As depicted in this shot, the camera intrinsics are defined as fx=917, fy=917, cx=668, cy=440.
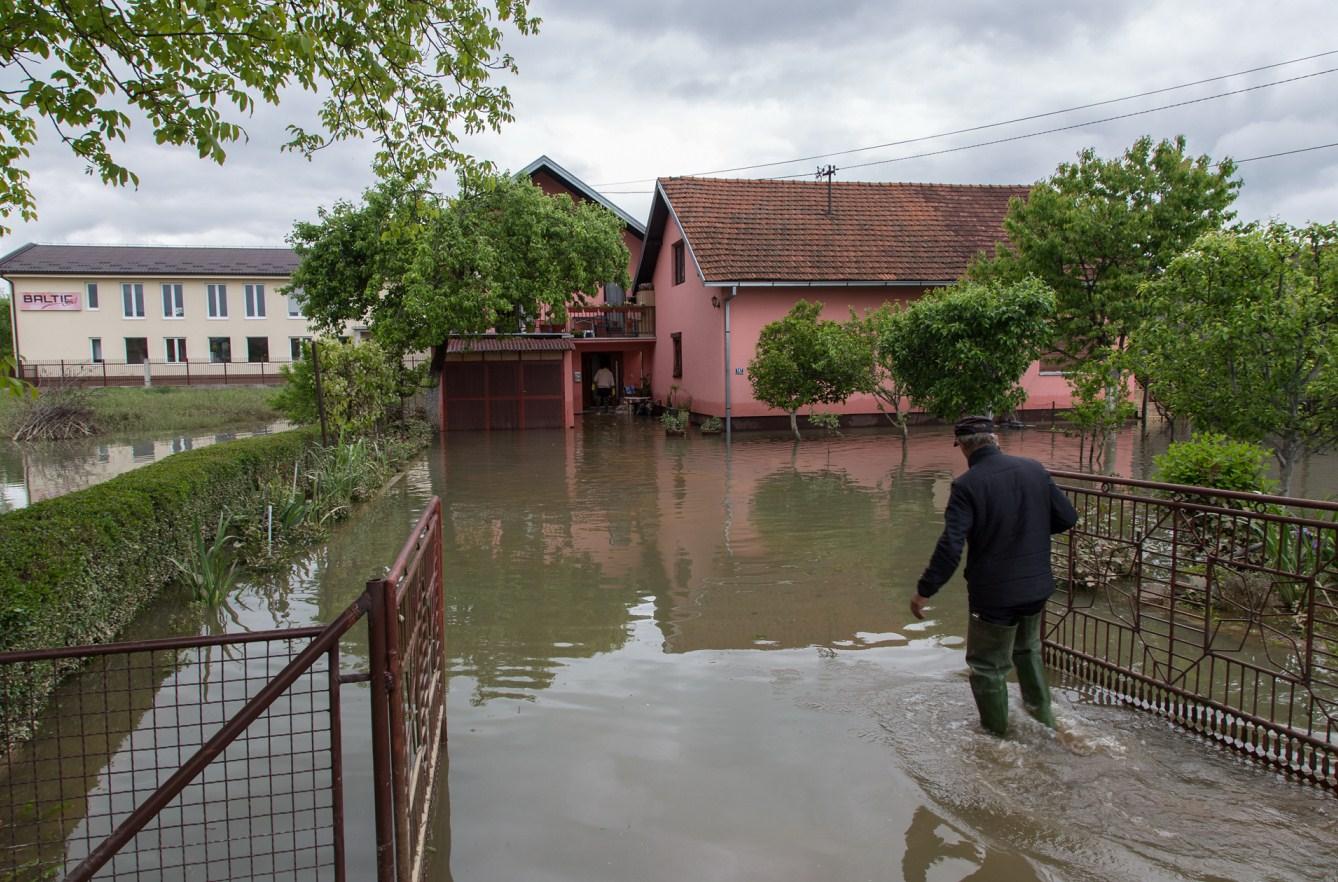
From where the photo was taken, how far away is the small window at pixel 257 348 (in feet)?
144

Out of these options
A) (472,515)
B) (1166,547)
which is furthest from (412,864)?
(472,515)

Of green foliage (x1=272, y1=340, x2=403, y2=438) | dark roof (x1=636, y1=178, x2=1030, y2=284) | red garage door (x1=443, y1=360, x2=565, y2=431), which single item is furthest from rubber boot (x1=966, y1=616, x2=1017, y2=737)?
red garage door (x1=443, y1=360, x2=565, y2=431)

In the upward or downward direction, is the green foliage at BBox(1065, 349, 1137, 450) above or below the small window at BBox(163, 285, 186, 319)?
below

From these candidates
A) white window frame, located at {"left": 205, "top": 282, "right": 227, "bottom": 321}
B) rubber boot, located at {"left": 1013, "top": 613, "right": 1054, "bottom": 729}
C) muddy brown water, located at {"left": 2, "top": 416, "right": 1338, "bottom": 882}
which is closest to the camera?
muddy brown water, located at {"left": 2, "top": 416, "right": 1338, "bottom": 882}

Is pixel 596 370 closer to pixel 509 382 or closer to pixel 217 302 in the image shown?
pixel 509 382

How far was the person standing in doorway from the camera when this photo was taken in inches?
1225

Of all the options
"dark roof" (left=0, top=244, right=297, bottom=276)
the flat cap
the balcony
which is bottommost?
the flat cap

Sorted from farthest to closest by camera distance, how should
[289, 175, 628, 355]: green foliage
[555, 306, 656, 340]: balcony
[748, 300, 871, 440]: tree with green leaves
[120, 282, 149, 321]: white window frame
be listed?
1. [120, 282, 149, 321]: white window frame
2. [555, 306, 656, 340]: balcony
3. [289, 175, 628, 355]: green foliage
4. [748, 300, 871, 440]: tree with green leaves

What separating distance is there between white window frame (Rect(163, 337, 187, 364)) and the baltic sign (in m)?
3.93

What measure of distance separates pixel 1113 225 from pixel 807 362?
6.09 metres

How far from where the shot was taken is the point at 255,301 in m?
44.0

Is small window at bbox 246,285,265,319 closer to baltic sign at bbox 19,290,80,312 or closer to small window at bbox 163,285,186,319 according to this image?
small window at bbox 163,285,186,319

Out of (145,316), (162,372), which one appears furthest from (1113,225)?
(145,316)

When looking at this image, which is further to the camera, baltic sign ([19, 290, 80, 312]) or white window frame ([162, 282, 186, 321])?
white window frame ([162, 282, 186, 321])
